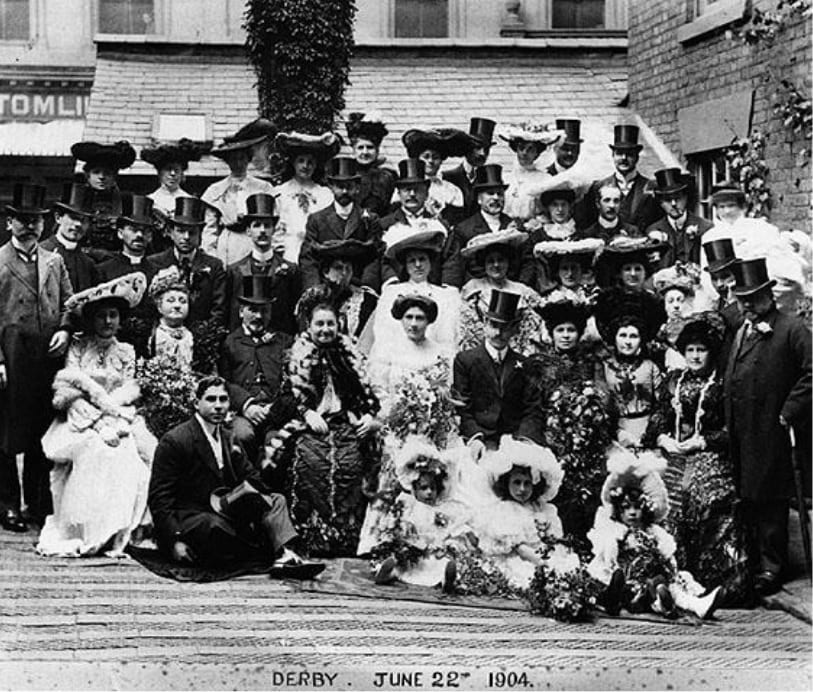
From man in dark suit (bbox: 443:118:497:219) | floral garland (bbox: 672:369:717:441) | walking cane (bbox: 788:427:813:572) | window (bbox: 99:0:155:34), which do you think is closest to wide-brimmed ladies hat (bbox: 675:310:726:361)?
floral garland (bbox: 672:369:717:441)

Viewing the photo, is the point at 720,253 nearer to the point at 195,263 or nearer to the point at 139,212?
the point at 195,263

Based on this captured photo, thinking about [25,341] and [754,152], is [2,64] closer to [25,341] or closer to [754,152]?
[25,341]

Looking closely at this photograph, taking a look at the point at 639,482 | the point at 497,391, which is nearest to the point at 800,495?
the point at 639,482

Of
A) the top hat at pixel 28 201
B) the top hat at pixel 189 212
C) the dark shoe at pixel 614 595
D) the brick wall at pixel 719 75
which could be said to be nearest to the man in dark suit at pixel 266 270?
the top hat at pixel 189 212

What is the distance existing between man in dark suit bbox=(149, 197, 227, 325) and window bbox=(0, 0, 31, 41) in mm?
1361

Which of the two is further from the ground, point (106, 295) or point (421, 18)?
point (421, 18)

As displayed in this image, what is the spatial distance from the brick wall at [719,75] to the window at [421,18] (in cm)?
142

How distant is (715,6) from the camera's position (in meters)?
8.60

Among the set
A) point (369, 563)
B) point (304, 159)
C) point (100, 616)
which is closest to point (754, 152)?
point (304, 159)

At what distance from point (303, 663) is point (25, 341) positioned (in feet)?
8.48

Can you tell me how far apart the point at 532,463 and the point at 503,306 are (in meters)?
0.98

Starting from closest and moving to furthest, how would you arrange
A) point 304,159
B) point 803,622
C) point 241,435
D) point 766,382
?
point 803,622 → point 766,382 → point 241,435 → point 304,159

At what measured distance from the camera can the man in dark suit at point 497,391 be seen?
22.0ft

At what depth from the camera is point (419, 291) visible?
738cm
